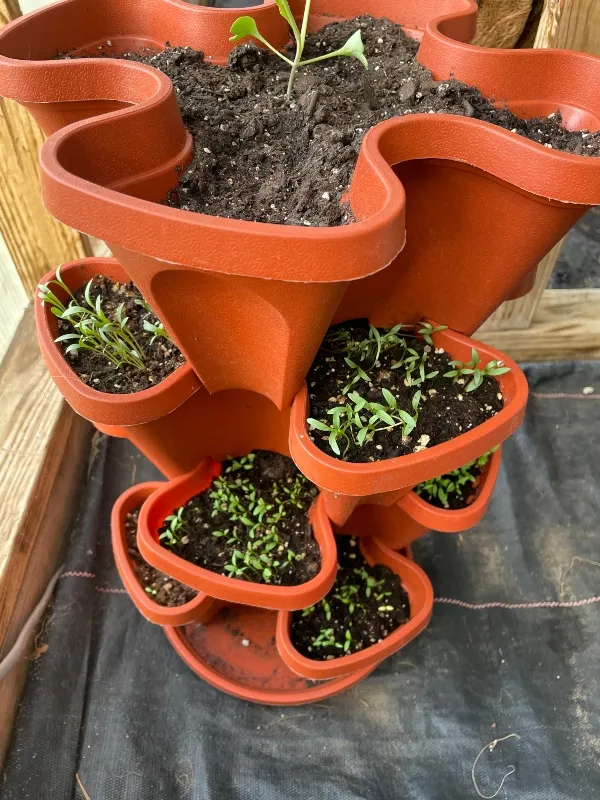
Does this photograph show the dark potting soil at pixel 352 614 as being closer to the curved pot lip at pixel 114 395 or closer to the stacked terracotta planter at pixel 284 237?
the stacked terracotta planter at pixel 284 237

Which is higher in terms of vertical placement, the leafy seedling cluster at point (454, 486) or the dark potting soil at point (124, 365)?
the dark potting soil at point (124, 365)

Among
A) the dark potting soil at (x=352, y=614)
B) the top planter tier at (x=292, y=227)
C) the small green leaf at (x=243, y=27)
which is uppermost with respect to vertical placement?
the small green leaf at (x=243, y=27)

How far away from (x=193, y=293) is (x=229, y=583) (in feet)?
1.27

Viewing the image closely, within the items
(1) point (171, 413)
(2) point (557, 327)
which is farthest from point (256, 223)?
(2) point (557, 327)

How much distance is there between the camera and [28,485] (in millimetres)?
929

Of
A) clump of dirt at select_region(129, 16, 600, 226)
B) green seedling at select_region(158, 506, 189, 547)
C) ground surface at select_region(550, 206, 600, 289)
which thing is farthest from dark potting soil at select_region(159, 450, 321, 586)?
ground surface at select_region(550, 206, 600, 289)

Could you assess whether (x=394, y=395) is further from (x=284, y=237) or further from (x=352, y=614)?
(x=352, y=614)

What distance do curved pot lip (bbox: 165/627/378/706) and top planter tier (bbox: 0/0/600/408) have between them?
1.73ft

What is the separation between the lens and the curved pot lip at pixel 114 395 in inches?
23.3

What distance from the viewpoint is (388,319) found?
0.71 metres

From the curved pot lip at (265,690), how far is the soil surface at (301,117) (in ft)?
2.41

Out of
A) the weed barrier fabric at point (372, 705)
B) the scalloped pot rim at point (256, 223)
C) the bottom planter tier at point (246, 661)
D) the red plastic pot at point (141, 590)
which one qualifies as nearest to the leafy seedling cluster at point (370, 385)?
the scalloped pot rim at point (256, 223)

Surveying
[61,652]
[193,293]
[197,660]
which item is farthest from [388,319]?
[61,652]

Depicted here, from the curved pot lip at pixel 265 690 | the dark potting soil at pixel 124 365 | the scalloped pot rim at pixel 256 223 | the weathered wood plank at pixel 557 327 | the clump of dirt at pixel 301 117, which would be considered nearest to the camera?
the scalloped pot rim at pixel 256 223
